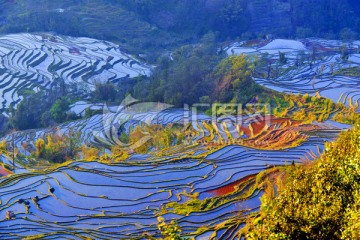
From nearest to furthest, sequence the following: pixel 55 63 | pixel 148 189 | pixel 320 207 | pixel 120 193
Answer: pixel 320 207
pixel 120 193
pixel 148 189
pixel 55 63

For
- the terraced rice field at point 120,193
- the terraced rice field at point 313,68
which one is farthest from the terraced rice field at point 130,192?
the terraced rice field at point 313,68

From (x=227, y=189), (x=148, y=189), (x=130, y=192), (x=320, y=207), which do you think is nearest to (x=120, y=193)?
(x=130, y=192)

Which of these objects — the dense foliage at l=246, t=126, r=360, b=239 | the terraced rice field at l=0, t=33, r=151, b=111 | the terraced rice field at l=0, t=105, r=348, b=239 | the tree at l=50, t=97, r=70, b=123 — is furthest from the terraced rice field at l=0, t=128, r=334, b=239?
the terraced rice field at l=0, t=33, r=151, b=111

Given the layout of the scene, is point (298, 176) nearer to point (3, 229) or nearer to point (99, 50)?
point (3, 229)

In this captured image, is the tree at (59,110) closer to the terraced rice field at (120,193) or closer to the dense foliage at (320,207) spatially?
the terraced rice field at (120,193)

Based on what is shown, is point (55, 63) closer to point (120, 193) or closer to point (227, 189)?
point (120, 193)
